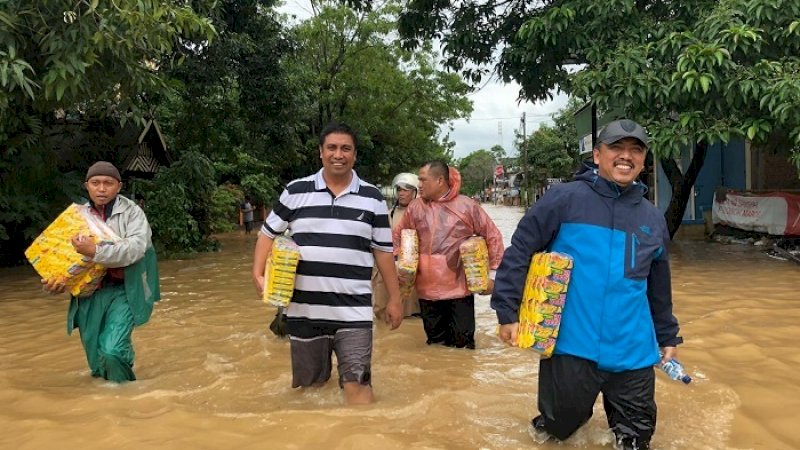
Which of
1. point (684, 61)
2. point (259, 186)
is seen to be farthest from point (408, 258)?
point (259, 186)

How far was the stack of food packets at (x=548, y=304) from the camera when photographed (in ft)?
9.56

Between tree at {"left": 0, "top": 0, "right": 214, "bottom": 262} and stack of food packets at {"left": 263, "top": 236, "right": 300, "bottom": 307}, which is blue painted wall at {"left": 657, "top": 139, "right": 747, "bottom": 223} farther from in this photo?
stack of food packets at {"left": 263, "top": 236, "right": 300, "bottom": 307}

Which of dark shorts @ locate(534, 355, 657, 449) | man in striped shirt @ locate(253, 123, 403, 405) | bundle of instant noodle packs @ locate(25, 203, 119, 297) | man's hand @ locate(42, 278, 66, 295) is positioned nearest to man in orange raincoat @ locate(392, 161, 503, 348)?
man in striped shirt @ locate(253, 123, 403, 405)

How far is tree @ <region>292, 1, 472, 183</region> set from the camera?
25297mm

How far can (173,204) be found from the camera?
46.9 feet

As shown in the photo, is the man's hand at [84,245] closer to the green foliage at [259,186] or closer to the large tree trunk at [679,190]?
the large tree trunk at [679,190]

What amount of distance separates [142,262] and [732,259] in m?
9.73

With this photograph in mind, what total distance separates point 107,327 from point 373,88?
2321 cm

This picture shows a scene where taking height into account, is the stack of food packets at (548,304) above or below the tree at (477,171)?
below

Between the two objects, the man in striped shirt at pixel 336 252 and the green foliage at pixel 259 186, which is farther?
the green foliage at pixel 259 186

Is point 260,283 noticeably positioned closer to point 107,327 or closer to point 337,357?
point 337,357

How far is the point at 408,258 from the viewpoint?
17.7ft

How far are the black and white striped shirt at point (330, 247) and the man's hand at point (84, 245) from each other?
1.09m

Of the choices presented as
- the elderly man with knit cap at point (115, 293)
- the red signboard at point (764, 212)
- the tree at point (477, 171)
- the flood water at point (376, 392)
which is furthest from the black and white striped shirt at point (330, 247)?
the tree at point (477, 171)
